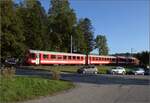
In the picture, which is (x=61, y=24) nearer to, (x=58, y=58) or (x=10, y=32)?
(x=58, y=58)

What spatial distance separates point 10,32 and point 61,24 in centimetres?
4649

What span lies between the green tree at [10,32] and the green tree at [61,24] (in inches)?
1596

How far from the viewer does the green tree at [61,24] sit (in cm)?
10725

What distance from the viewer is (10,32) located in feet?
206

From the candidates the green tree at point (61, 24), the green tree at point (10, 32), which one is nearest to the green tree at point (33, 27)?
the green tree at point (61, 24)

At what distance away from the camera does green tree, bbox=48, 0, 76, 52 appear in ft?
352

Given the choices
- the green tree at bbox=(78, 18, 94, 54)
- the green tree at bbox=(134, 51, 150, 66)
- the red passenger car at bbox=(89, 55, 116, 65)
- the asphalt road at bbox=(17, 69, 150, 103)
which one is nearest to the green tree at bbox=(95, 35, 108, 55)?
the green tree at bbox=(78, 18, 94, 54)

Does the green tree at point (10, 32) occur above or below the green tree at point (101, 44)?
below

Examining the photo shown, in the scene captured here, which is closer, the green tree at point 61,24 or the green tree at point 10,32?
the green tree at point 10,32

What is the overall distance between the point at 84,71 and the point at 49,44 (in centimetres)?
4282

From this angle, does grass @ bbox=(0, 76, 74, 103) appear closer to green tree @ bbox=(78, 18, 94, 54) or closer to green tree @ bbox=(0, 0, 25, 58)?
green tree @ bbox=(0, 0, 25, 58)

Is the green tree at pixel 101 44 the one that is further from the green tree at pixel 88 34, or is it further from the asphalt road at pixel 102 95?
the asphalt road at pixel 102 95

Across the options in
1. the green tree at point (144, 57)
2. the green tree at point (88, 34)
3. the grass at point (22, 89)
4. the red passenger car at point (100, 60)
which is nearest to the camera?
the grass at point (22, 89)

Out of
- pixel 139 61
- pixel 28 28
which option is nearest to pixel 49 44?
pixel 28 28
